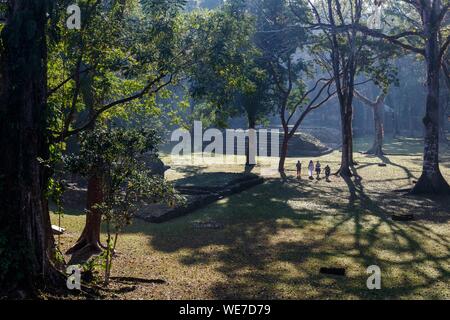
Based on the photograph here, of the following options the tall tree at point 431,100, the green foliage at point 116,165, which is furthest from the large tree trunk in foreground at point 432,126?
the green foliage at point 116,165

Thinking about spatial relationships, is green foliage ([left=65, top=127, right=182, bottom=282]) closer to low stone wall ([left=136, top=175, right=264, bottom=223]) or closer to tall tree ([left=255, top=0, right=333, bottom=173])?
low stone wall ([left=136, top=175, right=264, bottom=223])

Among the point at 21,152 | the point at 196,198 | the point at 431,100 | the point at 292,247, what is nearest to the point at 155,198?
the point at 21,152

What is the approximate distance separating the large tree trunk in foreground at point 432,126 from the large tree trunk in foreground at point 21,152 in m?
23.2

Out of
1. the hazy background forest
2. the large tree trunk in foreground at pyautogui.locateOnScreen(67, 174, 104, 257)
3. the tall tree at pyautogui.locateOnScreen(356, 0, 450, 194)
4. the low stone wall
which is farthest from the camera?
the tall tree at pyautogui.locateOnScreen(356, 0, 450, 194)

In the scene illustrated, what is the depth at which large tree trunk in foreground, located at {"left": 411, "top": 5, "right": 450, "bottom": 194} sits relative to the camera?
27938 millimetres

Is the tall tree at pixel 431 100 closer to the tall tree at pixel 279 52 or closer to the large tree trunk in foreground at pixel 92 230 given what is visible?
the tall tree at pixel 279 52

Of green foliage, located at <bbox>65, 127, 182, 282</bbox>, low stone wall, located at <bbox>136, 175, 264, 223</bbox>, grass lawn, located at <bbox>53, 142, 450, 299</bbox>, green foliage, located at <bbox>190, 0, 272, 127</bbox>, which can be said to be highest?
green foliage, located at <bbox>190, 0, 272, 127</bbox>

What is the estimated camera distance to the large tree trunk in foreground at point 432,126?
91.7ft

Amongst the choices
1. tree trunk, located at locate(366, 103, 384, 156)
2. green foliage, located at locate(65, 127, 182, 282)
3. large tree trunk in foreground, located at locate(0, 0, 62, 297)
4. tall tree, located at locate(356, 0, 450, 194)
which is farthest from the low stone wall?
tree trunk, located at locate(366, 103, 384, 156)

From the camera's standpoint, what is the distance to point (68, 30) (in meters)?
14.1

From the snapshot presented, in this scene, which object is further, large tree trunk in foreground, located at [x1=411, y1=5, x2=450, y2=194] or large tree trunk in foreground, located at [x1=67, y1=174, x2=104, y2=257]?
large tree trunk in foreground, located at [x1=411, y1=5, x2=450, y2=194]

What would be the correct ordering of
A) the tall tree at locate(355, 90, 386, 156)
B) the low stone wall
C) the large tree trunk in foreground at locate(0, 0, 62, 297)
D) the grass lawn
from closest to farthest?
1. the large tree trunk in foreground at locate(0, 0, 62, 297)
2. the grass lawn
3. the low stone wall
4. the tall tree at locate(355, 90, 386, 156)

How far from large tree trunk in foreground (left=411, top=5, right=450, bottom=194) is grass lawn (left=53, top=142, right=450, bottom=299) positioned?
1.28 meters
